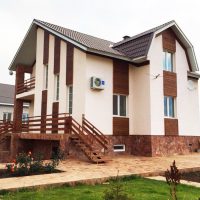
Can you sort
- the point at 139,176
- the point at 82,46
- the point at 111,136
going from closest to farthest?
the point at 139,176 < the point at 82,46 < the point at 111,136

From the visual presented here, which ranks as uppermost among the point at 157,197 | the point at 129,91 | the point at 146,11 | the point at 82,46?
the point at 146,11

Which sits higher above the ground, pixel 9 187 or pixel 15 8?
pixel 15 8

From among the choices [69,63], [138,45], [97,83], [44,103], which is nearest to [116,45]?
[138,45]

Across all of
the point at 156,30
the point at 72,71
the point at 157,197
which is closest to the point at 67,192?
the point at 157,197

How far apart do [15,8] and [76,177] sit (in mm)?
7640

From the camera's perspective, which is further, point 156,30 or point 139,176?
point 156,30

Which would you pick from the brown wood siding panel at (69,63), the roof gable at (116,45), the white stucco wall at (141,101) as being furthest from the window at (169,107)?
the brown wood siding panel at (69,63)

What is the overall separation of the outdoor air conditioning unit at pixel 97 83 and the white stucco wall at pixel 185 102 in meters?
5.17

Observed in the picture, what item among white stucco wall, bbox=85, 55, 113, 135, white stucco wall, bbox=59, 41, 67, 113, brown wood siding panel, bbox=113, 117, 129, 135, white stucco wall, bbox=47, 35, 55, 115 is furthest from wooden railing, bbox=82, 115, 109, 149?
white stucco wall, bbox=47, 35, 55, 115

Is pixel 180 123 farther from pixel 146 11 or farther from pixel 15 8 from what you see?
pixel 15 8

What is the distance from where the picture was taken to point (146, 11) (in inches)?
482

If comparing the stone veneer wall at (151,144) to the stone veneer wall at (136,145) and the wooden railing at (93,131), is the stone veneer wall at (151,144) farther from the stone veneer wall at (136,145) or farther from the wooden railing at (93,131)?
the wooden railing at (93,131)

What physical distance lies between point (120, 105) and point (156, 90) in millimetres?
2110

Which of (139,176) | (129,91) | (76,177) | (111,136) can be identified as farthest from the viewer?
(129,91)
